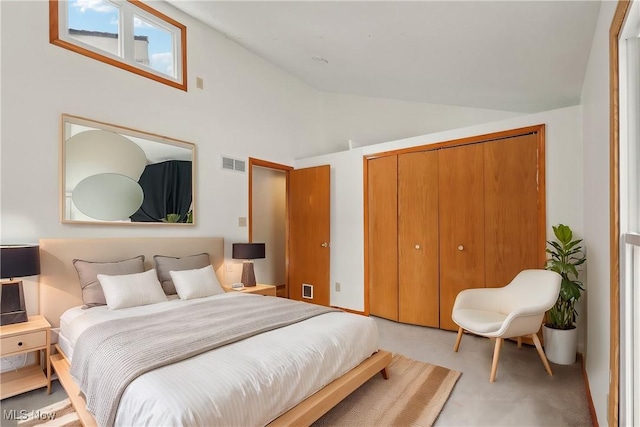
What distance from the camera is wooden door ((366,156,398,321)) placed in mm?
4109

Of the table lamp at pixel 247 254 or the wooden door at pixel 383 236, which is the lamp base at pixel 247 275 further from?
the wooden door at pixel 383 236

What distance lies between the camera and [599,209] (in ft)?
6.71

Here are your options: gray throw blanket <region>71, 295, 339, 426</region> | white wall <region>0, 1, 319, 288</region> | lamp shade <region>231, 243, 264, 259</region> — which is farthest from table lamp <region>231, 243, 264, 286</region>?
gray throw blanket <region>71, 295, 339, 426</region>

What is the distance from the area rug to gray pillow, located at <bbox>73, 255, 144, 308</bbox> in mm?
2005

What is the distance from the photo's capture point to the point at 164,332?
200cm

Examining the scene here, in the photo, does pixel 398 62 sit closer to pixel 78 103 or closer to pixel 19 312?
pixel 78 103

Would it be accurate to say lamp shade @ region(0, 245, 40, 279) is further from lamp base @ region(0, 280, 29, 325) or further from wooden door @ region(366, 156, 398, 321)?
Result: wooden door @ region(366, 156, 398, 321)

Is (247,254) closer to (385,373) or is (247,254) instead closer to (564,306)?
(385,373)

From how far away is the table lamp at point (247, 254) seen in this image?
3818 mm

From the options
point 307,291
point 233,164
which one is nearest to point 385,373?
point 307,291

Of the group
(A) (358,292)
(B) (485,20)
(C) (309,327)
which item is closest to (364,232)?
(A) (358,292)

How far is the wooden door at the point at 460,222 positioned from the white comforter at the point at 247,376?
169cm

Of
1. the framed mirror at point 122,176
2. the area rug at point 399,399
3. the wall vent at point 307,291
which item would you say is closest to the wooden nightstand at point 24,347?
the framed mirror at point 122,176

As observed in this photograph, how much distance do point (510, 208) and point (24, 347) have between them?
13.6ft
